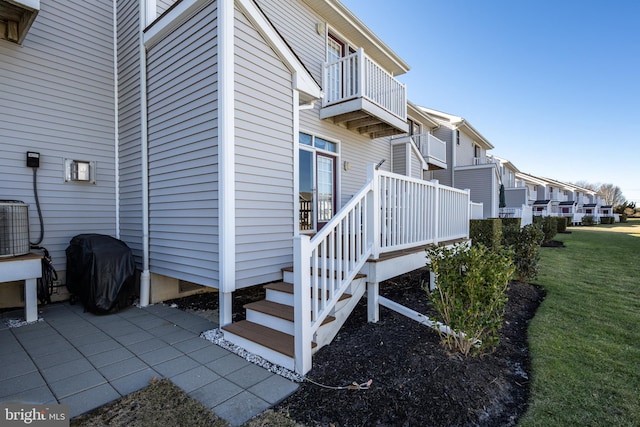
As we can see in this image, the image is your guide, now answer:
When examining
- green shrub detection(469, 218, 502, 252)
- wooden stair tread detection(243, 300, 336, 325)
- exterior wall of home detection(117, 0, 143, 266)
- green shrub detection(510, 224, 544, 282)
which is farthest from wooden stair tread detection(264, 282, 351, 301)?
green shrub detection(469, 218, 502, 252)

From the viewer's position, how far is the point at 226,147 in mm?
3289

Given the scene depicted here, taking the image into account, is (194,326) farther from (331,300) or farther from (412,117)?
(412,117)

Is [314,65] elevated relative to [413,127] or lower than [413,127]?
lower

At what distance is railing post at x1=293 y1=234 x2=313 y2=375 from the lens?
243cm

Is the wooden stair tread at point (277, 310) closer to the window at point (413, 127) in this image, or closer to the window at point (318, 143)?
the window at point (318, 143)

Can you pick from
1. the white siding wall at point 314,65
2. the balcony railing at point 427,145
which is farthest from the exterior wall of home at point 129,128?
the balcony railing at point 427,145

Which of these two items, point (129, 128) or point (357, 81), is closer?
point (129, 128)

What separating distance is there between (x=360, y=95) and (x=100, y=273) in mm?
5790

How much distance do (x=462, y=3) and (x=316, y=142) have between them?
23.1 feet

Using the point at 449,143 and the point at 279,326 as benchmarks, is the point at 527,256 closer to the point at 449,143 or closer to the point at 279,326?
the point at 279,326

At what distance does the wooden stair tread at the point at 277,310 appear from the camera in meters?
2.93

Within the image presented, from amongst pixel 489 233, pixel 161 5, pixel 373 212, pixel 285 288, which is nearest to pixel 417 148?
pixel 489 233

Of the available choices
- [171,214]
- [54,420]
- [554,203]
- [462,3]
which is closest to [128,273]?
[171,214]

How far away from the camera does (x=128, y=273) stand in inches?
162
